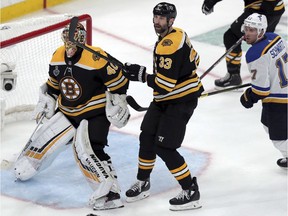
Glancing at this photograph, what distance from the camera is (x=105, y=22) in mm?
8273

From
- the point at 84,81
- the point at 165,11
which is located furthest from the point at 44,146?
the point at 165,11

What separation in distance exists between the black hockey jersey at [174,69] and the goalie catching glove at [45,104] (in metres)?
0.65

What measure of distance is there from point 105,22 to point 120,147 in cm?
242

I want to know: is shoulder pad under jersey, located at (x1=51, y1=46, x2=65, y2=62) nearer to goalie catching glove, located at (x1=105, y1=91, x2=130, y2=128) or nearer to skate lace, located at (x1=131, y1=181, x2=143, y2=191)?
goalie catching glove, located at (x1=105, y1=91, x2=130, y2=128)

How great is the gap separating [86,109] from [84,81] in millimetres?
165

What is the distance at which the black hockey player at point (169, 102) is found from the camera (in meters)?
4.95

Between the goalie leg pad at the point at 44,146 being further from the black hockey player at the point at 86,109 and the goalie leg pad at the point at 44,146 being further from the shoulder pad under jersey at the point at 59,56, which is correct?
the shoulder pad under jersey at the point at 59,56

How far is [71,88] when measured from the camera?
5328 millimetres

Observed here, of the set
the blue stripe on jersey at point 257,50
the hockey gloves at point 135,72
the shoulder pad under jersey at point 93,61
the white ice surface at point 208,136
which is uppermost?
the blue stripe on jersey at point 257,50

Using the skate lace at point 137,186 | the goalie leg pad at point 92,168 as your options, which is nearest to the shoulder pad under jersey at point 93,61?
the goalie leg pad at point 92,168

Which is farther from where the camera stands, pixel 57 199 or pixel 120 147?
pixel 120 147

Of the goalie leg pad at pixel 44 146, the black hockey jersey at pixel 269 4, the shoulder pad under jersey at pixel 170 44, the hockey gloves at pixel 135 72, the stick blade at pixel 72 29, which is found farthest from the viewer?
the black hockey jersey at pixel 269 4

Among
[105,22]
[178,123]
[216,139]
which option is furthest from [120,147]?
[105,22]

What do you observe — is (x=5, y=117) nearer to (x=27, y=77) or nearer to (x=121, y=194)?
Answer: (x=27, y=77)
